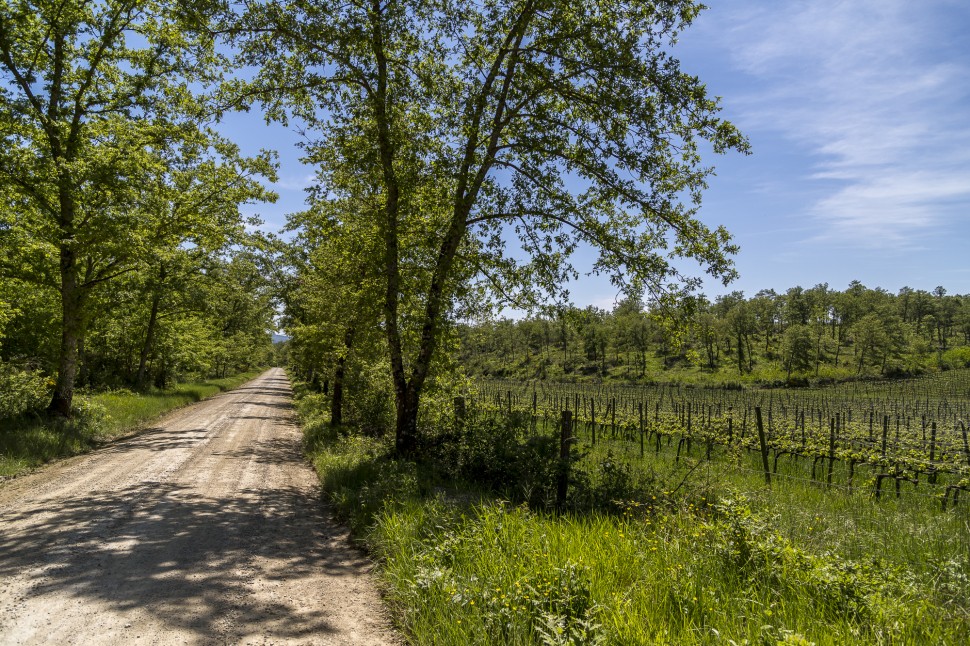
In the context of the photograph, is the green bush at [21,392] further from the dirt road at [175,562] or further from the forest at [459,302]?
the dirt road at [175,562]

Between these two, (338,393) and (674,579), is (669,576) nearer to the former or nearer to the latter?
(674,579)

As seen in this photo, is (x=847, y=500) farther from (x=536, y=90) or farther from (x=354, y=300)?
(x=354, y=300)

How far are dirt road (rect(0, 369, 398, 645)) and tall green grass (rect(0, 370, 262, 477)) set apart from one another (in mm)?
616

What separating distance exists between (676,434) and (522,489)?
15.3 m

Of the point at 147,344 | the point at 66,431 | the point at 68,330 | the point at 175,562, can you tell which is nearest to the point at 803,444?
the point at 175,562

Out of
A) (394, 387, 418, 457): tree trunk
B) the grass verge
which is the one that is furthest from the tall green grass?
the grass verge

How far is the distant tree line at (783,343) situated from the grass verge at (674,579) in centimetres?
5605

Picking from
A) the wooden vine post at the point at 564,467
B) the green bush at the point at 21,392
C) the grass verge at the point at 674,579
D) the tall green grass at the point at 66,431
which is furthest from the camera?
the green bush at the point at 21,392

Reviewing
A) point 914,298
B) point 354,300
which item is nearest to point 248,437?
point 354,300

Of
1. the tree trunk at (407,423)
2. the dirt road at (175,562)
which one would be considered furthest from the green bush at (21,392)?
the tree trunk at (407,423)

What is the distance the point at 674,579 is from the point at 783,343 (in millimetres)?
91562

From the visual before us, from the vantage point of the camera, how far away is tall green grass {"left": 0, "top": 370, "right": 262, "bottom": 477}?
32.1ft

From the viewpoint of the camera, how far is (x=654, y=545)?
15.9 ft

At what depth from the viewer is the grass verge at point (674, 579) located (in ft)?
10.9
